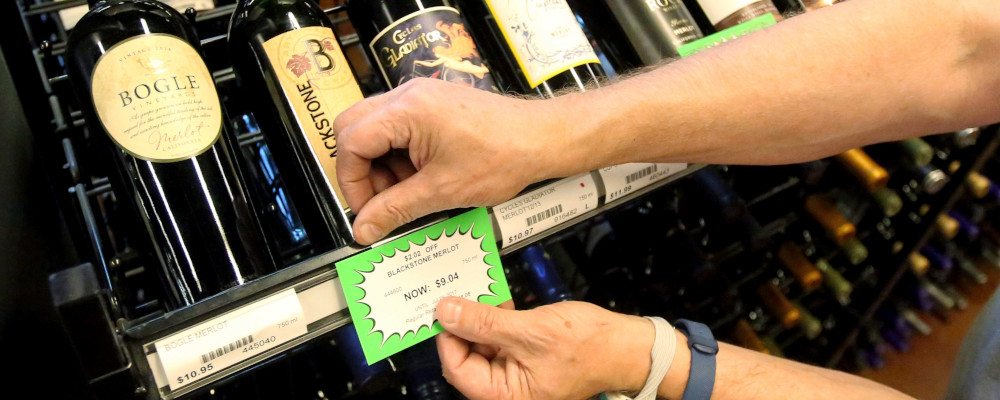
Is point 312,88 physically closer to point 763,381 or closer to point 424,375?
point 424,375

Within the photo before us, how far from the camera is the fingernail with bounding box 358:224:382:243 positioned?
60 cm

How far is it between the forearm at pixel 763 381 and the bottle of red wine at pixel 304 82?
1.56ft

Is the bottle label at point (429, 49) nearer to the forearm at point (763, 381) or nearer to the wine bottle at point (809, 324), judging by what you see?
the forearm at point (763, 381)

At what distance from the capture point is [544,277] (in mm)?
1111

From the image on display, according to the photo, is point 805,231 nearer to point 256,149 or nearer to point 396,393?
point 396,393

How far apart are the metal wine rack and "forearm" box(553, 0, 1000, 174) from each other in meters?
0.09

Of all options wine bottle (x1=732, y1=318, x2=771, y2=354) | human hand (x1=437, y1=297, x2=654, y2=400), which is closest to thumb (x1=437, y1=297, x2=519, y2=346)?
human hand (x1=437, y1=297, x2=654, y2=400)

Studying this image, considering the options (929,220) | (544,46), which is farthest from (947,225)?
(544,46)

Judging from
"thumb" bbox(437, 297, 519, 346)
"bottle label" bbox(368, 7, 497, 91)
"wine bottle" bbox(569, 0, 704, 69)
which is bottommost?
"thumb" bbox(437, 297, 519, 346)

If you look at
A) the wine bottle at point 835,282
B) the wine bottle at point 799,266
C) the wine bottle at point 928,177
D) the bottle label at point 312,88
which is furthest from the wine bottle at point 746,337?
the bottle label at point 312,88

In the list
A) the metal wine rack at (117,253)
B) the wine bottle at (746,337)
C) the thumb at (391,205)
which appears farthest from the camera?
the wine bottle at (746,337)

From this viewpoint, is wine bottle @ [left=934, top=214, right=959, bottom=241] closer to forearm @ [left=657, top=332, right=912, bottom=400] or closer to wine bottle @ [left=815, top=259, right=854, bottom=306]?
wine bottle @ [left=815, top=259, right=854, bottom=306]

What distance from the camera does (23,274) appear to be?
894 mm

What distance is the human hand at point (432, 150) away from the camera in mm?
579
